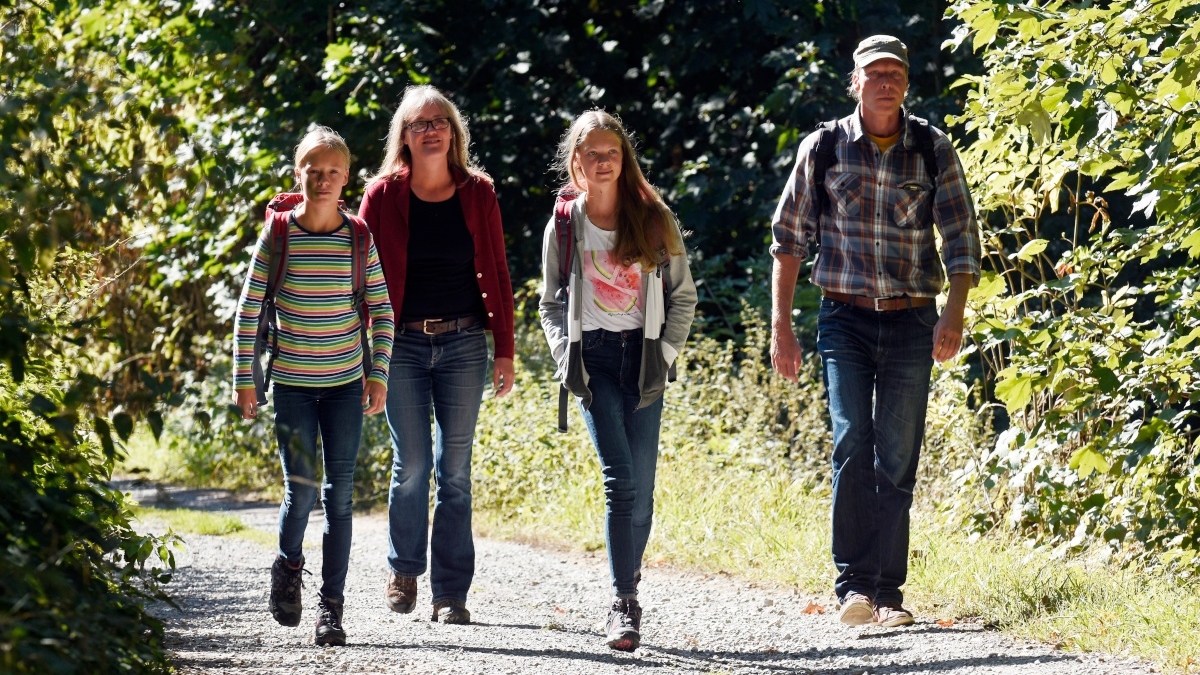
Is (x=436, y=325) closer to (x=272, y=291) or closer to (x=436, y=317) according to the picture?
(x=436, y=317)

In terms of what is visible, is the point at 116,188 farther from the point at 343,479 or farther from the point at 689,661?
the point at 689,661

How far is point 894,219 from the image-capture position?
575 centimetres

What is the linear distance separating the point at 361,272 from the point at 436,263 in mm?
448

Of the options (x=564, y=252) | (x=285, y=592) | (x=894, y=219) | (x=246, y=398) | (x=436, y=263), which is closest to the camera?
(x=246, y=398)

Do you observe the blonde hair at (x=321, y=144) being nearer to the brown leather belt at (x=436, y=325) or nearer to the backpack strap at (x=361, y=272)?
the backpack strap at (x=361, y=272)

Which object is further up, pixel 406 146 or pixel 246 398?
pixel 406 146

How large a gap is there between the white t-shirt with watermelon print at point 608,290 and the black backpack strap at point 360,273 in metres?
0.81

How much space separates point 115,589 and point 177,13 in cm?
1039

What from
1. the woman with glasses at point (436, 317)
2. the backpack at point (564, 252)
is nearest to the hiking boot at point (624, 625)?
the backpack at point (564, 252)

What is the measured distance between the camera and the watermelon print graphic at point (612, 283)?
220 inches

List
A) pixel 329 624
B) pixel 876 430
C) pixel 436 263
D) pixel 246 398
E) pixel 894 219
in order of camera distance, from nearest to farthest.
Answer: pixel 246 398 < pixel 329 624 < pixel 894 219 < pixel 876 430 < pixel 436 263

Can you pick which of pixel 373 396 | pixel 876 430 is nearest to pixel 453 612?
pixel 373 396

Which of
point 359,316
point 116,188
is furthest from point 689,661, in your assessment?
point 116,188

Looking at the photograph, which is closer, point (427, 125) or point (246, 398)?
point (246, 398)
